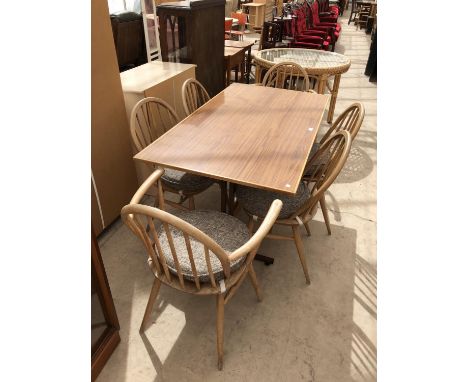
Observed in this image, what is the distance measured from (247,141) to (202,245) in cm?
57

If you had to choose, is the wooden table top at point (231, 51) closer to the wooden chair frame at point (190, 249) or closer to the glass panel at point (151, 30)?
the glass panel at point (151, 30)

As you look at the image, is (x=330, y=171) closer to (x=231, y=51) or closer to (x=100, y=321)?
(x=100, y=321)

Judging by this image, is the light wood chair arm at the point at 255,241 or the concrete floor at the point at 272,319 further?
the concrete floor at the point at 272,319

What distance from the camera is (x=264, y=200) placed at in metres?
1.60

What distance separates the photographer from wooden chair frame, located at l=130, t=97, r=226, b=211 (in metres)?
1.69

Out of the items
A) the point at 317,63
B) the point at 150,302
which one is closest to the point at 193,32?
the point at 317,63

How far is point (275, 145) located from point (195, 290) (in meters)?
0.78

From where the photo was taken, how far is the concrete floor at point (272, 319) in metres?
1.32

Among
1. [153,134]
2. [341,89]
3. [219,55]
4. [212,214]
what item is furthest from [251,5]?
[212,214]

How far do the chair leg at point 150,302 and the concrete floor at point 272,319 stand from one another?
0.16 ft

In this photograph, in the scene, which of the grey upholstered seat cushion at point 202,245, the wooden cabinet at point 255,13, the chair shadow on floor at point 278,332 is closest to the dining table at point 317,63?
the chair shadow on floor at point 278,332

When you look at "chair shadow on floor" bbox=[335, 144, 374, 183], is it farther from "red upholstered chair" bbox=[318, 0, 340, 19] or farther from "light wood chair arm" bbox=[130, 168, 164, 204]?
"red upholstered chair" bbox=[318, 0, 340, 19]

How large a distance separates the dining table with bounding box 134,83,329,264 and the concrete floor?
0.30 metres

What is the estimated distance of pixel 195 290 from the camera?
3.79 feet
